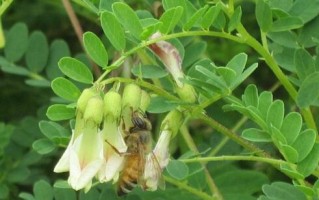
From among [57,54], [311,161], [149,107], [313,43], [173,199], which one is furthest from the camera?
[57,54]

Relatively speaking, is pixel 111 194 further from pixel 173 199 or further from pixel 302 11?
pixel 302 11

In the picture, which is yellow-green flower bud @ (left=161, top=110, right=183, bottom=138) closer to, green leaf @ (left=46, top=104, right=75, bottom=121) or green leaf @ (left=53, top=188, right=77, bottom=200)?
green leaf @ (left=46, top=104, right=75, bottom=121)

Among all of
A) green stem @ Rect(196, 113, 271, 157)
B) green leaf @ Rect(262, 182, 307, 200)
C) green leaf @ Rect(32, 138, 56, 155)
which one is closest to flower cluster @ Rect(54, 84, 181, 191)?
green stem @ Rect(196, 113, 271, 157)

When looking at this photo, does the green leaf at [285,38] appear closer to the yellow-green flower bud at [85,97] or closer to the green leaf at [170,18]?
the green leaf at [170,18]

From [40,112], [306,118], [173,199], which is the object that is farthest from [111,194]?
[40,112]

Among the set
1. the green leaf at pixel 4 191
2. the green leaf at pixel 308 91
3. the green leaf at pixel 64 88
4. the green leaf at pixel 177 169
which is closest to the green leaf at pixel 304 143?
the green leaf at pixel 308 91

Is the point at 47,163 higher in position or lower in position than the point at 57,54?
lower

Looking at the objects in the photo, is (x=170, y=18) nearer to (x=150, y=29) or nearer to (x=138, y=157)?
(x=150, y=29)
